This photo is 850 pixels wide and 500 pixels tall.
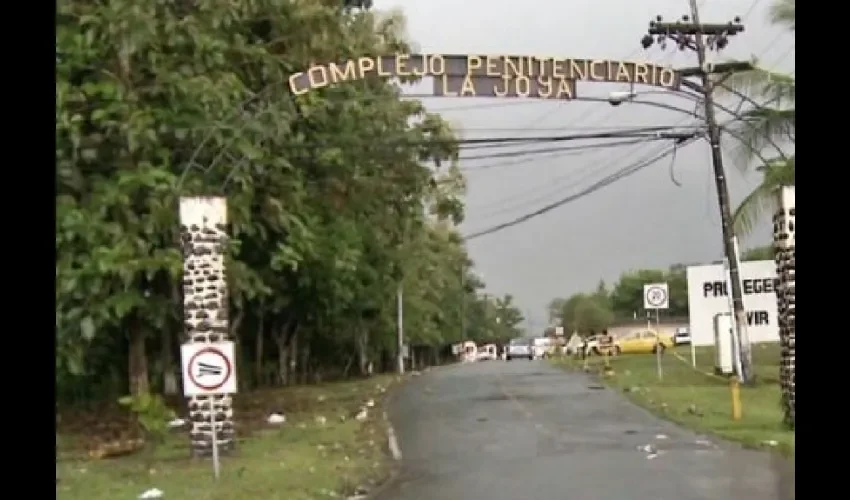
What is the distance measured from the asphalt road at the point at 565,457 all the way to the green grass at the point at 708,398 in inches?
20.8

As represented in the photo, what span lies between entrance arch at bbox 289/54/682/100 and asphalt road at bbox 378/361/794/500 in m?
5.47

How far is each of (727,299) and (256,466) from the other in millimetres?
20442

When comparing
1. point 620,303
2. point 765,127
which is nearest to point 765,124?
point 765,127

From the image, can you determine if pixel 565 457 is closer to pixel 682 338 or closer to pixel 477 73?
pixel 477 73

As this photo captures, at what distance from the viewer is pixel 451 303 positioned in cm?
8975

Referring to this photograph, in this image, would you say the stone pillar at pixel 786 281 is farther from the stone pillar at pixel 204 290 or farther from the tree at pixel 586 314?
the tree at pixel 586 314

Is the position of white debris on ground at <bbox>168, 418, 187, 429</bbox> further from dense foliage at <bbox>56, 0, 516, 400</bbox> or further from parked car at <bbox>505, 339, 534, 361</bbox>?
parked car at <bbox>505, 339, 534, 361</bbox>

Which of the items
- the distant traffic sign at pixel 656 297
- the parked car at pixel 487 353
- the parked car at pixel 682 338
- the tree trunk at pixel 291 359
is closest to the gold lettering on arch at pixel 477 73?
the distant traffic sign at pixel 656 297

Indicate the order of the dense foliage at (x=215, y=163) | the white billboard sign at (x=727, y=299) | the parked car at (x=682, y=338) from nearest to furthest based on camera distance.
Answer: the dense foliage at (x=215, y=163) → the white billboard sign at (x=727, y=299) → the parked car at (x=682, y=338)

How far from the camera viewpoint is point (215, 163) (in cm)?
1861

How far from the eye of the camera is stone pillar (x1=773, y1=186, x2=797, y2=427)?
18359 millimetres

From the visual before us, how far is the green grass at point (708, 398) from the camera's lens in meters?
19.0

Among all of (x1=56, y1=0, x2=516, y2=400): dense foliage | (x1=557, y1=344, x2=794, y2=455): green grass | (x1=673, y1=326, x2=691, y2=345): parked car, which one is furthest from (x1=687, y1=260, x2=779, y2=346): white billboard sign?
(x1=673, y1=326, x2=691, y2=345): parked car
